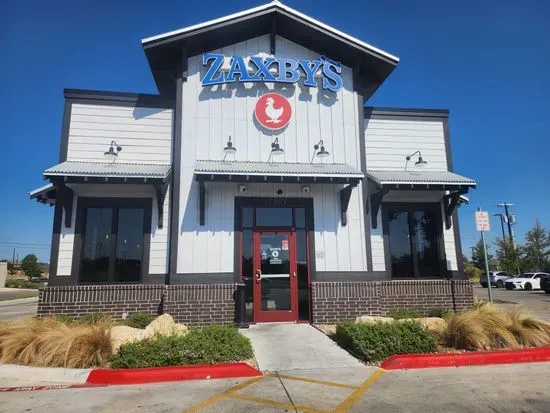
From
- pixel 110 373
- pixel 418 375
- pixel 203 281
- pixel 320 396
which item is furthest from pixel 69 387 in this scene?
pixel 418 375

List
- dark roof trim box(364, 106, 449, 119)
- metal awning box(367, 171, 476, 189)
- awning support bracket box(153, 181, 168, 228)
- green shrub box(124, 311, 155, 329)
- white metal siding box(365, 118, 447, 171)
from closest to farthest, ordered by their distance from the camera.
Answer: green shrub box(124, 311, 155, 329), awning support bracket box(153, 181, 168, 228), metal awning box(367, 171, 476, 189), white metal siding box(365, 118, 447, 171), dark roof trim box(364, 106, 449, 119)

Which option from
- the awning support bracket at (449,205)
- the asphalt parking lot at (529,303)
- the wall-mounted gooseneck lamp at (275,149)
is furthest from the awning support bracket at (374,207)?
the asphalt parking lot at (529,303)

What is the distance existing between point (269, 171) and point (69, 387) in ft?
21.1

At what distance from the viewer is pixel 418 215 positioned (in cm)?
1266

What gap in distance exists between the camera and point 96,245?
36.1 ft

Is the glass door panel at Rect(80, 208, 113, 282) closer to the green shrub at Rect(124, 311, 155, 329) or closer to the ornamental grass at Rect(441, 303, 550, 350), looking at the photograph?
the green shrub at Rect(124, 311, 155, 329)

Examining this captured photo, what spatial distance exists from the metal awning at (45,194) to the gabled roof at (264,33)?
4.85 m

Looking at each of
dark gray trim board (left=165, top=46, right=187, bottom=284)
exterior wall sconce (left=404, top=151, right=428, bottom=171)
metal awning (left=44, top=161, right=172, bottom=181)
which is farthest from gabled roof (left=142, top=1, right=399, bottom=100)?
metal awning (left=44, top=161, right=172, bottom=181)

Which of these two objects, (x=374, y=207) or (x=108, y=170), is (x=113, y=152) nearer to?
(x=108, y=170)

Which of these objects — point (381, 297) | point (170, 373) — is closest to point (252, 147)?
point (381, 297)

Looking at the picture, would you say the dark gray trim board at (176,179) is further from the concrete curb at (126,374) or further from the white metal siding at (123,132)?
the concrete curb at (126,374)

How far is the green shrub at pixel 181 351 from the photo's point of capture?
258 inches

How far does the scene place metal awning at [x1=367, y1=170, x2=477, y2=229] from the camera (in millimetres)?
11312

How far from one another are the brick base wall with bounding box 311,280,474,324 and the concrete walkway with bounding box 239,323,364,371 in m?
0.87
